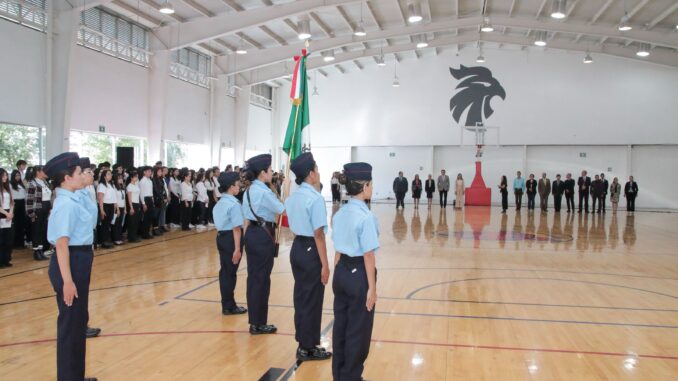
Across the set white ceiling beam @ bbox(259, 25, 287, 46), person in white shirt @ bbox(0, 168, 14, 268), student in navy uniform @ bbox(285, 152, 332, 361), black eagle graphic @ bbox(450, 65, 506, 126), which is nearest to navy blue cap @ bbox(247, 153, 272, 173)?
student in navy uniform @ bbox(285, 152, 332, 361)

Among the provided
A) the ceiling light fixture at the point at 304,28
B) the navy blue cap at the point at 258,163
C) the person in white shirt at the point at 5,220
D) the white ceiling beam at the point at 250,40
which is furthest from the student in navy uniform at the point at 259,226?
the white ceiling beam at the point at 250,40

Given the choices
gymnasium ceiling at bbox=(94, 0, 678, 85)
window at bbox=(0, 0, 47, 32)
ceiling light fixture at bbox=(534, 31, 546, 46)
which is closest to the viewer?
window at bbox=(0, 0, 47, 32)

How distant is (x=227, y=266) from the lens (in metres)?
5.83

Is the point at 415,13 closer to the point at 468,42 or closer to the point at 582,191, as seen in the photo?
the point at 468,42

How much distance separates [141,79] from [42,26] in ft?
14.5

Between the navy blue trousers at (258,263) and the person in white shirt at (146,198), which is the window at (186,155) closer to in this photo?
the person in white shirt at (146,198)

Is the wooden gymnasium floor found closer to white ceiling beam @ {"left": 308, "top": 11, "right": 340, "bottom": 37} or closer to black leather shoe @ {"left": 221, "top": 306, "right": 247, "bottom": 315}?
black leather shoe @ {"left": 221, "top": 306, "right": 247, "bottom": 315}

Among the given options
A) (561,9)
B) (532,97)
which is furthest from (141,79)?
(532,97)

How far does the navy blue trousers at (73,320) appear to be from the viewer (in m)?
3.63

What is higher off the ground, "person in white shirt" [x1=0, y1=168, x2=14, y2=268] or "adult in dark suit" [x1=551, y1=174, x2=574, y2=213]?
"adult in dark suit" [x1=551, y1=174, x2=574, y2=213]

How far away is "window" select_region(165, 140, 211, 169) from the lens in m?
20.2

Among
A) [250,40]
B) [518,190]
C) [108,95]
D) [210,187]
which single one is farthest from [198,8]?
[518,190]

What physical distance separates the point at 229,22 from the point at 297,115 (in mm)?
11692

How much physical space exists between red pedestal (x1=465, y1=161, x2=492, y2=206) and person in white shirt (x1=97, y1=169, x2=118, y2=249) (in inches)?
714
